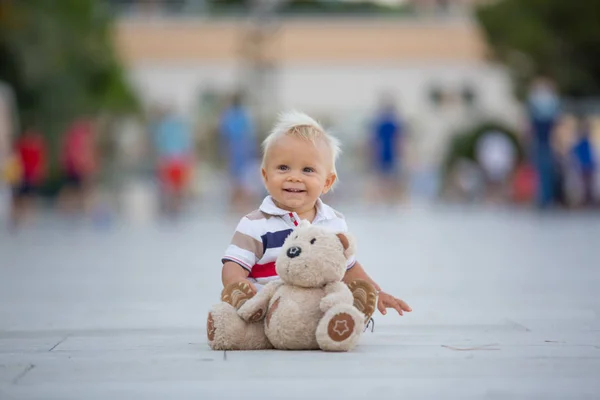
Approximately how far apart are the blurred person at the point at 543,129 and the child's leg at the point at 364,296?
15965mm

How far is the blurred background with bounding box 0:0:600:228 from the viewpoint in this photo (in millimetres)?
22188

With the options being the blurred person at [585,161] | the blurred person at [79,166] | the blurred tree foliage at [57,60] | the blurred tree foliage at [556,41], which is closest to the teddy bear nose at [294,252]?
the blurred person at [79,166]

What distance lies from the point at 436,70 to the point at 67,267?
47.5m

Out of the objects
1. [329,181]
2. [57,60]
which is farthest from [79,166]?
[329,181]

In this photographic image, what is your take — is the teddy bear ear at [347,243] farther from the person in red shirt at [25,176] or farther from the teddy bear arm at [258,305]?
the person in red shirt at [25,176]

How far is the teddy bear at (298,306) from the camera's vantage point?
4836 millimetres

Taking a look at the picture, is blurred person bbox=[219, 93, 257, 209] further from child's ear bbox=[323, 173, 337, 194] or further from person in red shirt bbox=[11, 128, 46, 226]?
child's ear bbox=[323, 173, 337, 194]

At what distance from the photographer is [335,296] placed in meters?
4.83

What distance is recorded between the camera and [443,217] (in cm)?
2266

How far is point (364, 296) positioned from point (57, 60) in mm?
23429

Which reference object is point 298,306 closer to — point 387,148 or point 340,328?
point 340,328

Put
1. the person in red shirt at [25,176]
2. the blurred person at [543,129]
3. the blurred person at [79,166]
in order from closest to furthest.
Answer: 1. the person in red shirt at [25,176]
2. the blurred person at [543,129]
3. the blurred person at [79,166]

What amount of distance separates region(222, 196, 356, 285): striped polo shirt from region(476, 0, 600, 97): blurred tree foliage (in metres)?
30.6

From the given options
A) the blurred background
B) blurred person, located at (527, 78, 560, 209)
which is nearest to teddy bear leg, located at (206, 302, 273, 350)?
the blurred background
